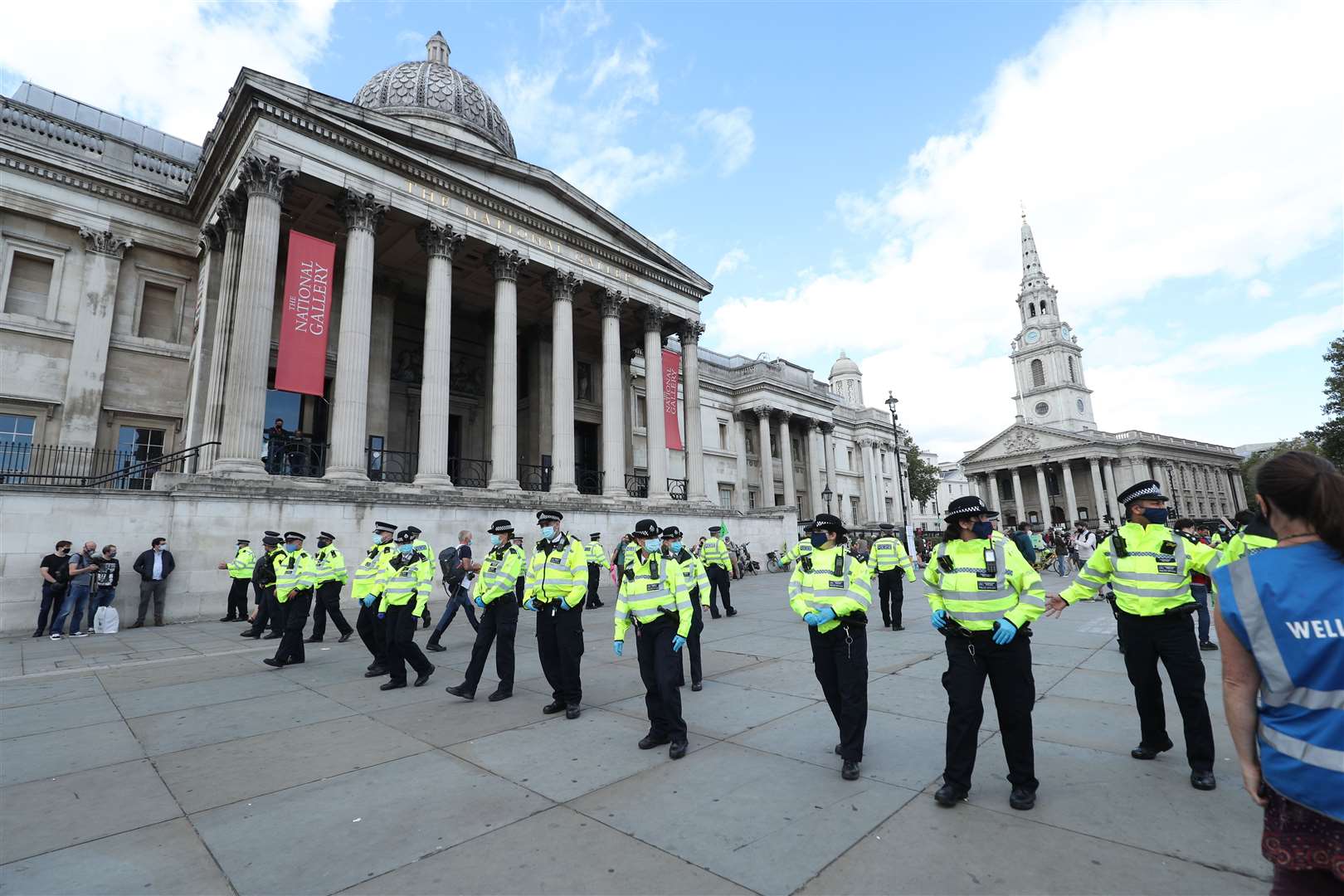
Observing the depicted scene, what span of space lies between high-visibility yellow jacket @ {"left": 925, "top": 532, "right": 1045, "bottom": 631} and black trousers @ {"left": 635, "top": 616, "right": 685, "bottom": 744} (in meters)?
2.16

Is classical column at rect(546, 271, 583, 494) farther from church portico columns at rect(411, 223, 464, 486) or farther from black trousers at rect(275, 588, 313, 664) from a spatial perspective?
black trousers at rect(275, 588, 313, 664)

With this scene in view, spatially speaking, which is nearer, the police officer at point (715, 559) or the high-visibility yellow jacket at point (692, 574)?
the high-visibility yellow jacket at point (692, 574)

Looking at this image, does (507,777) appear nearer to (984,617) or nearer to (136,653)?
(984,617)

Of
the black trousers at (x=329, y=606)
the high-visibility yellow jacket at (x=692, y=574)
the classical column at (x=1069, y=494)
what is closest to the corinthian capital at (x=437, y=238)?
the black trousers at (x=329, y=606)

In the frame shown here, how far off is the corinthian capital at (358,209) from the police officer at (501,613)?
15.0 meters

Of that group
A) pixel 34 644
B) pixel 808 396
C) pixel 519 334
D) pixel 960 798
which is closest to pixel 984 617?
pixel 960 798

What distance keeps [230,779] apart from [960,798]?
5057 mm

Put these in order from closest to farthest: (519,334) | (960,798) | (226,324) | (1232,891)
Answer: (1232,891)
(960,798)
(226,324)
(519,334)

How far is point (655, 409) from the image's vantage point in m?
25.6

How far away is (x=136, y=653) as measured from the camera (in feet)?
31.4

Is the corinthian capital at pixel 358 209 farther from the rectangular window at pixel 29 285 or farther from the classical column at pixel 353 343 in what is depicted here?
the rectangular window at pixel 29 285

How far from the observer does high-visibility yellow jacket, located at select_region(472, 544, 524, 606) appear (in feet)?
22.8

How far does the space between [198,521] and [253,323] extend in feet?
17.2

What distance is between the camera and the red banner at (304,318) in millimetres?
16219
